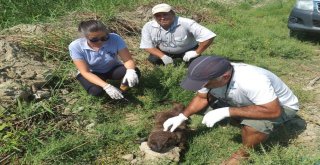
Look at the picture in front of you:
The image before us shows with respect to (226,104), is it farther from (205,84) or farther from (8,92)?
(8,92)

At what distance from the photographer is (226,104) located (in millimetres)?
3713

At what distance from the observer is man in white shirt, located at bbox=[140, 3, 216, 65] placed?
189 inches

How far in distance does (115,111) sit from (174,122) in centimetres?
90

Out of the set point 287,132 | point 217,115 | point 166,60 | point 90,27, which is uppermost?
point 90,27

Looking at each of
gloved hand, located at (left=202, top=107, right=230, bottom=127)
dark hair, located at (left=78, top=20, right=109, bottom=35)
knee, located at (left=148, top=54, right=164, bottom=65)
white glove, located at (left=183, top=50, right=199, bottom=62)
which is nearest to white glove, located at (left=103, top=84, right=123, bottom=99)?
dark hair, located at (left=78, top=20, right=109, bottom=35)

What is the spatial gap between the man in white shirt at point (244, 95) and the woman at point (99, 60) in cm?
90

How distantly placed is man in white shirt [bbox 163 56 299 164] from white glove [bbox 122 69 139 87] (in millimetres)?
797

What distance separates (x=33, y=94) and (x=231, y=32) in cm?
382

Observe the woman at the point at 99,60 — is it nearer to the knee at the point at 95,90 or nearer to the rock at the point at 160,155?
the knee at the point at 95,90

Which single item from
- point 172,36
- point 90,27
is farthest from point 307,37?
point 90,27

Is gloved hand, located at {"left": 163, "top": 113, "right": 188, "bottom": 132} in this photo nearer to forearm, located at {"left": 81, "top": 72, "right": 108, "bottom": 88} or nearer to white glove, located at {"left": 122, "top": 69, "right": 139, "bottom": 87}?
white glove, located at {"left": 122, "top": 69, "right": 139, "bottom": 87}

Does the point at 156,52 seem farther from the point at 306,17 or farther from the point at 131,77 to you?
the point at 306,17

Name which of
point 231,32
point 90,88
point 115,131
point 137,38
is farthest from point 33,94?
point 231,32

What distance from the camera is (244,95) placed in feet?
10.6
